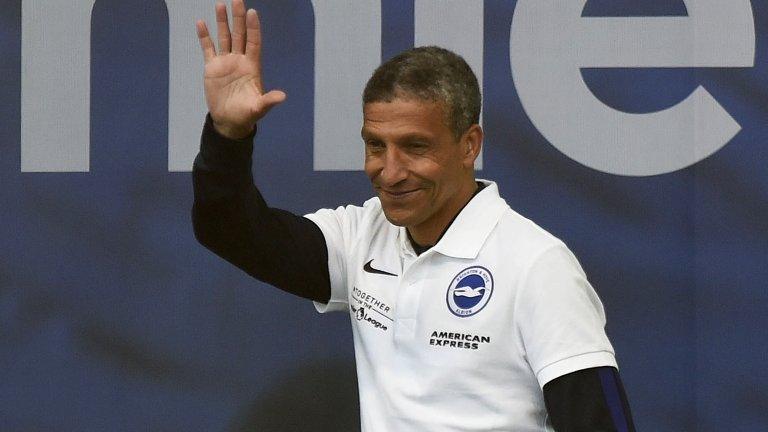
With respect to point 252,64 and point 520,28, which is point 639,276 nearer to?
point 520,28

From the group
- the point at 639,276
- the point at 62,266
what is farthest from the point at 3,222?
the point at 639,276

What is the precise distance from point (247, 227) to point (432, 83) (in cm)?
39

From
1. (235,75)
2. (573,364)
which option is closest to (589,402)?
(573,364)

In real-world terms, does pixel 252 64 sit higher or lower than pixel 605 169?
higher

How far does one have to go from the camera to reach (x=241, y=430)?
2443 mm

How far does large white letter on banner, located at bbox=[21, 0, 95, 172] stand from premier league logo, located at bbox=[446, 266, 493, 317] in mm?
1088

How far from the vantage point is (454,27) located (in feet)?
7.77

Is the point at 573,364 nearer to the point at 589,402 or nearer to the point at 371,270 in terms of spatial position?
the point at 589,402

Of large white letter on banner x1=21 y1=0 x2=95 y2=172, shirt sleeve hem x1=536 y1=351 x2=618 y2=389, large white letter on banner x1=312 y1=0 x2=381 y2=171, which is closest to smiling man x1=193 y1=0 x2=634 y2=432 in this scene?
shirt sleeve hem x1=536 y1=351 x2=618 y2=389

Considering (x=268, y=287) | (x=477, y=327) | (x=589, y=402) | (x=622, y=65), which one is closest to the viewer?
(x=589, y=402)

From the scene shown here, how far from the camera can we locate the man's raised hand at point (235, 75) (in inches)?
66.7

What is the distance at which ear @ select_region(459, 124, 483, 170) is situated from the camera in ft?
5.80

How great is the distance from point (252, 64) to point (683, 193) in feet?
3.47

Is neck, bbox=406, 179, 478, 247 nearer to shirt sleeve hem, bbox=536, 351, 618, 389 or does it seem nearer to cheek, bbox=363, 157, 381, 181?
cheek, bbox=363, 157, 381, 181
